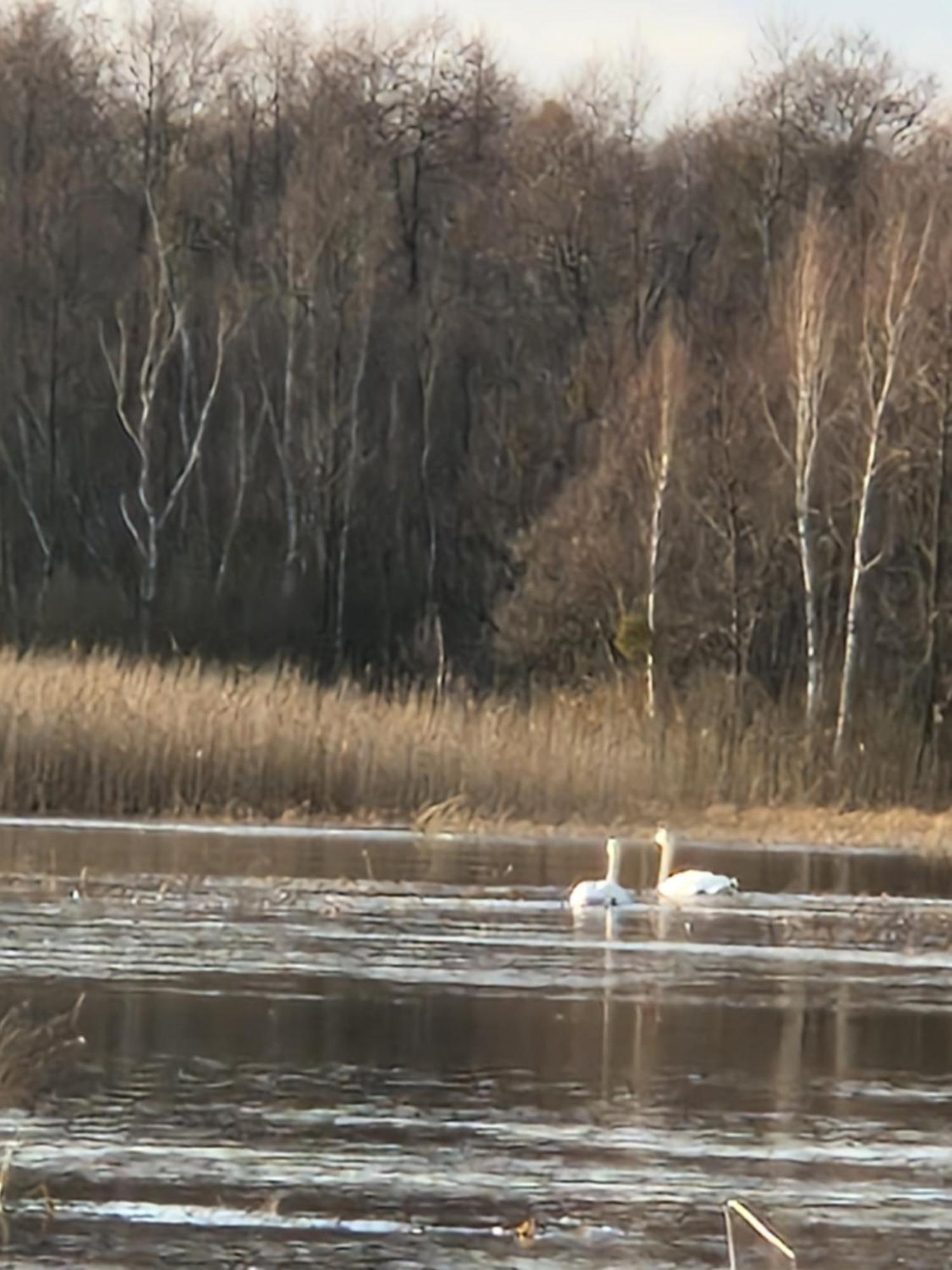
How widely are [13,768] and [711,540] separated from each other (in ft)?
68.7

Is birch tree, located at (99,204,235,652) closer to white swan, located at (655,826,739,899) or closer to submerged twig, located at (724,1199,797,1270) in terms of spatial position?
white swan, located at (655,826,739,899)

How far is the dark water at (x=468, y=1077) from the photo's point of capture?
31.3ft

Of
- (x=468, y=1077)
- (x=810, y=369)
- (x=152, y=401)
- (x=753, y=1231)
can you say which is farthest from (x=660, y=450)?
(x=753, y=1231)

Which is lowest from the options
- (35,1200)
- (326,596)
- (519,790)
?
(35,1200)

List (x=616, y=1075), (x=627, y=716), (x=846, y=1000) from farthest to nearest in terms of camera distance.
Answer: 1. (x=627, y=716)
2. (x=846, y=1000)
3. (x=616, y=1075)

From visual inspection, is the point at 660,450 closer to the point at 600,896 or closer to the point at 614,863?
the point at 614,863

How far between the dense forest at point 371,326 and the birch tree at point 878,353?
245 inches

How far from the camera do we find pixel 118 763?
30234 mm

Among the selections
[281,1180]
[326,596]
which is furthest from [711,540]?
[281,1180]

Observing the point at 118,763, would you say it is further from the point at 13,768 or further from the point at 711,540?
the point at 711,540

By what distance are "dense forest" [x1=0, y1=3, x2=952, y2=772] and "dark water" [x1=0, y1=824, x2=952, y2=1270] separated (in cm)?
3026

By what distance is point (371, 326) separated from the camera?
59.9 metres

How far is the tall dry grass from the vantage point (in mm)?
30250

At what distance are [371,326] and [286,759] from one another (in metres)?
30.3
